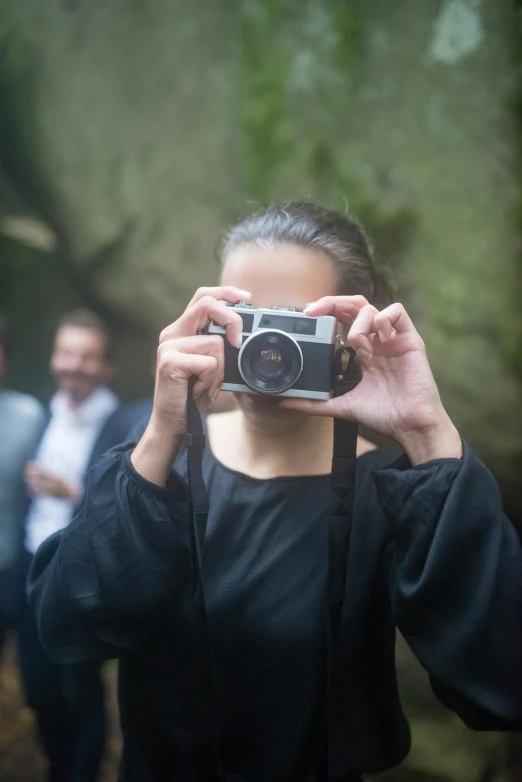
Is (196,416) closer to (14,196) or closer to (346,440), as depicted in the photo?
(346,440)

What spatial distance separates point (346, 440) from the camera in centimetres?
56

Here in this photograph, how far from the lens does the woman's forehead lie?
1.87ft

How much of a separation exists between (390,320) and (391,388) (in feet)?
0.22

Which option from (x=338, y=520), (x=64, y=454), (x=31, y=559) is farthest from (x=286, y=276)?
(x=31, y=559)

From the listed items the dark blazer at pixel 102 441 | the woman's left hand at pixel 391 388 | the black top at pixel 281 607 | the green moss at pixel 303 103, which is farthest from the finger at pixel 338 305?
the green moss at pixel 303 103

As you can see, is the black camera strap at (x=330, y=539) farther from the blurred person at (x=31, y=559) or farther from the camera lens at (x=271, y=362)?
the blurred person at (x=31, y=559)

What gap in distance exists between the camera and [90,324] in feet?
3.09

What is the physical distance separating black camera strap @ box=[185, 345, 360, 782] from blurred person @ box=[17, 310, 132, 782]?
10.1 inches

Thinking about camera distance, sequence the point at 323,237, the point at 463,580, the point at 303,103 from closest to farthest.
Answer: the point at 463,580, the point at 323,237, the point at 303,103

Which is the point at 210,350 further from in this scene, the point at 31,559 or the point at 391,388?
the point at 31,559

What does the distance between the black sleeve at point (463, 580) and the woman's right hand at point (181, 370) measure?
183 millimetres

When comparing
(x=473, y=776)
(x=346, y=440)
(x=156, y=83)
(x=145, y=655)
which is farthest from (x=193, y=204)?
(x=473, y=776)

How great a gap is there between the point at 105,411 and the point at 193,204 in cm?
39

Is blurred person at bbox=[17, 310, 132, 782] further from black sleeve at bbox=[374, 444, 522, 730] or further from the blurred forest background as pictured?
black sleeve at bbox=[374, 444, 522, 730]
